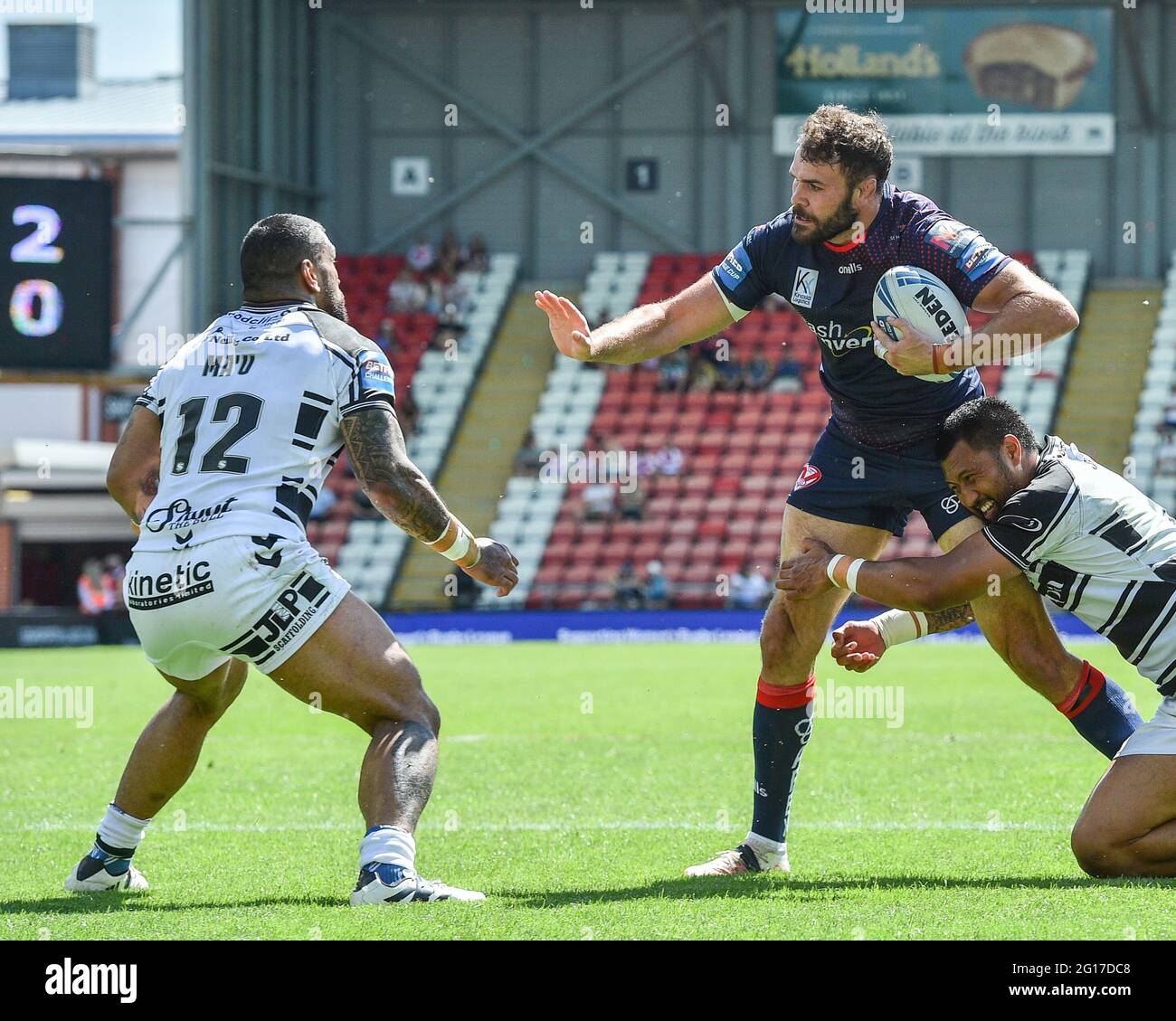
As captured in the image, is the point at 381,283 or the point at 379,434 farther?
the point at 381,283

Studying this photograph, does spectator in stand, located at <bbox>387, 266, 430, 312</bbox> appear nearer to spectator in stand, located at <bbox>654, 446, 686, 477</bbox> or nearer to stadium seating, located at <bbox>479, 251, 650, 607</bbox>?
stadium seating, located at <bbox>479, 251, 650, 607</bbox>

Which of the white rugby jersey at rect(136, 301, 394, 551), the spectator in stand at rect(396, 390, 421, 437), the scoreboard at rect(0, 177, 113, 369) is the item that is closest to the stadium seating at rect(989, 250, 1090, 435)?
the spectator in stand at rect(396, 390, 421, 437)

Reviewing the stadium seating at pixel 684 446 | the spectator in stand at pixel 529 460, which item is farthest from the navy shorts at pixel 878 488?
the spectator in stand at pixel 529 460

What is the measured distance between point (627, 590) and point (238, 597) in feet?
61.9

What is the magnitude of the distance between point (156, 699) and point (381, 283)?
1714 cm

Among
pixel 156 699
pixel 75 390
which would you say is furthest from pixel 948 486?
pixel 75 390

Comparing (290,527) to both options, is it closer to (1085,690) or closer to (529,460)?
(1085,690)

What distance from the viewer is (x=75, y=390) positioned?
135ft

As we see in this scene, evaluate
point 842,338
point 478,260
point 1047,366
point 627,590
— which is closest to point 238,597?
point 842,338

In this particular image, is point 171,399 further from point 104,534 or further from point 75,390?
point 75,390

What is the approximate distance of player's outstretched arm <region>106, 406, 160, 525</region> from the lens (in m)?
5.71

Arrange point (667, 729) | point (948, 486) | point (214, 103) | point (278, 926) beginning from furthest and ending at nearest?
point (214, 103)
point (667, 729)
point (948, 486)
point (278, 926)

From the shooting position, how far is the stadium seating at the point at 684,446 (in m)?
25.4

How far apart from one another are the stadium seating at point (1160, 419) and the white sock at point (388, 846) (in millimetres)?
20470
